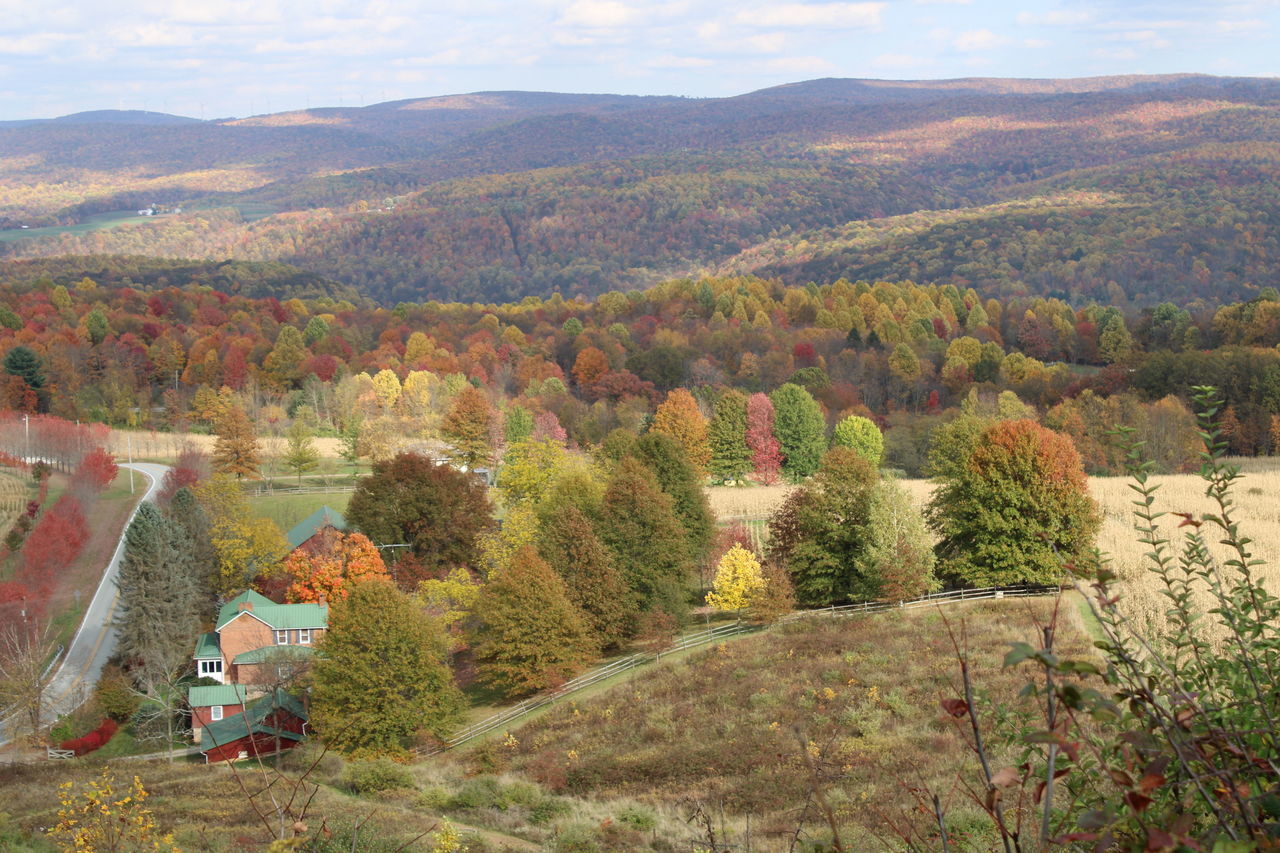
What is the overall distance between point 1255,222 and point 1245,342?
11239cm

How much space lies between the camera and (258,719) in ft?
102

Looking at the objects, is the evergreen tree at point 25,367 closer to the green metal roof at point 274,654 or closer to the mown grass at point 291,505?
the mown grass at point 291,505

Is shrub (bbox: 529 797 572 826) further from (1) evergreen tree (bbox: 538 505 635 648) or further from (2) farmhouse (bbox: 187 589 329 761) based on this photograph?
(1) evergreen tree (bbox: 538 505 635 648)

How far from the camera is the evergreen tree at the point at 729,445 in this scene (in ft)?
204

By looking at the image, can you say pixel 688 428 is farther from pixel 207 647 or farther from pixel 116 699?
pixel 116 699

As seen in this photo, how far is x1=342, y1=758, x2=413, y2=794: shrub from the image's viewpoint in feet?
79.6

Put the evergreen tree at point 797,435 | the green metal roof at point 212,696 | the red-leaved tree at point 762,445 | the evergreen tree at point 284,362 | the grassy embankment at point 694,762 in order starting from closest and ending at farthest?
the grassy embankment at point 694,762 → the green metal roof at point 212,696 → the red-leaved tree at point 762,445 → the evergreen tree at point 797,435 → the evergreen tree at point 284,362

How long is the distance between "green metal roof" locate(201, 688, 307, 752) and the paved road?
5382 millimetres

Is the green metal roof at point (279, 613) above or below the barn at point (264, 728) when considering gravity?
above

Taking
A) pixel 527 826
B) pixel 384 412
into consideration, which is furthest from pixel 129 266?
pixel 527 826

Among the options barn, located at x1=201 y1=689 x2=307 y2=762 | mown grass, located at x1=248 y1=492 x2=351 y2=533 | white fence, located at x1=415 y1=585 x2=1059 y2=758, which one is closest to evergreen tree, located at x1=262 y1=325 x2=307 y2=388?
mown grass, located at x1=248 y1=492 x2=351 y2=533

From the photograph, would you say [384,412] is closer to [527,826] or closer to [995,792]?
[527,826]

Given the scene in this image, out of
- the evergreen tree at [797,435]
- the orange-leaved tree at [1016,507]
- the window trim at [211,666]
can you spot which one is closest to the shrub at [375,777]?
the window trim at [211,666]

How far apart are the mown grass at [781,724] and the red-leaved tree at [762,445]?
94.7 ft
